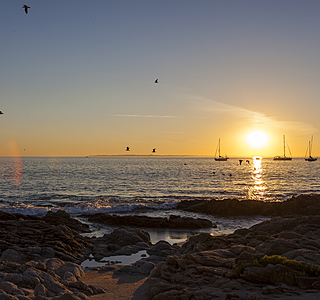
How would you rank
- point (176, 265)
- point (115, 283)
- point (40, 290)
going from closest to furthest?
point (40, 290), point (176, 265), point (115, 283)

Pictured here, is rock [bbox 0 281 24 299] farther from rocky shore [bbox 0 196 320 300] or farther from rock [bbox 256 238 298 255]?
rock [bbox 256 238 298 255]

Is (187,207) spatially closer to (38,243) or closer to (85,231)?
(85,231)

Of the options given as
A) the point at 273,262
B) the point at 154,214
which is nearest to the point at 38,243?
the point at 273,262

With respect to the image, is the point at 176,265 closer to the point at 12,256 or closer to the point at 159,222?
the point at 12,256

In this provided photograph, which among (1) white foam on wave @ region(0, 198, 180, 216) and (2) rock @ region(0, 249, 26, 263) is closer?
(2) rock @ region(0, 249, 26, 263)

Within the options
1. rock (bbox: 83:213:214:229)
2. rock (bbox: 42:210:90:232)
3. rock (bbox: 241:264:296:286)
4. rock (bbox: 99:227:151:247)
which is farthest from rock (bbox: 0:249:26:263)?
rock (bbox: 83:213:214:229)

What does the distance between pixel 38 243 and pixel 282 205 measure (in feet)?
87.2

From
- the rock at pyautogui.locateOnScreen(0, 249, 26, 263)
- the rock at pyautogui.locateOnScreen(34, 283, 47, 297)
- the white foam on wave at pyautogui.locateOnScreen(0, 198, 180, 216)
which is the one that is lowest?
the white foam on wave at pyautogui.locateOnScreen(0, 198, 180, 216)

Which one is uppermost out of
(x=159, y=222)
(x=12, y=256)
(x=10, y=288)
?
(x=10, y=288)

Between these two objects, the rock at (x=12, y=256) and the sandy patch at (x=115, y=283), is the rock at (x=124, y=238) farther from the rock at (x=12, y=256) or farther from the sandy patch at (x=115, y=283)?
the rock at (x=12, y=256)

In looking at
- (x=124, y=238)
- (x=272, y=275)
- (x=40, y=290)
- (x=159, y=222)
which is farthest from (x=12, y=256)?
(x=159, y=222)

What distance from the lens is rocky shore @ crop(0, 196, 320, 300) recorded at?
9.29m

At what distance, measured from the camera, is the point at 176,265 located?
11.8m

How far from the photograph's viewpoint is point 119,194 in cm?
4962
